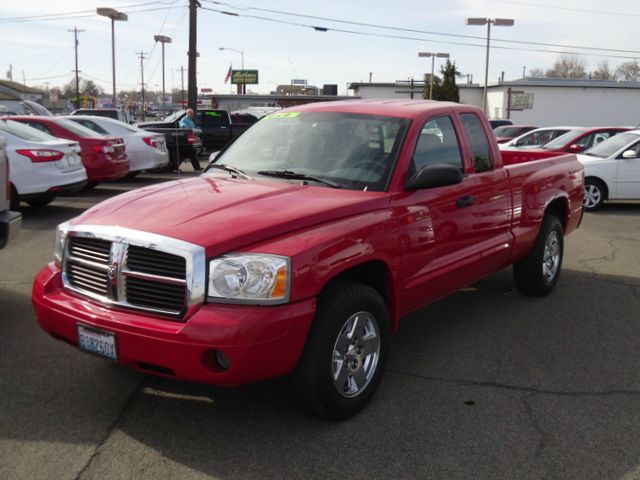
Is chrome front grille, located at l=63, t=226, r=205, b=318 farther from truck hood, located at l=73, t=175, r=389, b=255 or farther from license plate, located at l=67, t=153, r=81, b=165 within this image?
license plate, located at l=67, t=153, r=81, b=165

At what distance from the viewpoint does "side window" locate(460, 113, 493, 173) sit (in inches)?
207

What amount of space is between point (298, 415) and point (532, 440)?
1297 millimetres

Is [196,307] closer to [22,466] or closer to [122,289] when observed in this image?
[122,289]

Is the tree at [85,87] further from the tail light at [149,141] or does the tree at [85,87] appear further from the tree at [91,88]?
the tail light at [149,141]

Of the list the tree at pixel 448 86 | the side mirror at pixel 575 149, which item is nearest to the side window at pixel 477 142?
the side mirror at pixel 575 149

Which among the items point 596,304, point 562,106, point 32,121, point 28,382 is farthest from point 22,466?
point 562,106

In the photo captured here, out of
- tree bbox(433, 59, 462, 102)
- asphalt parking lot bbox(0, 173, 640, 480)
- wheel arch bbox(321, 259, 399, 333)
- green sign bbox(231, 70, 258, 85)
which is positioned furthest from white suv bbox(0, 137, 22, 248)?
green sign bbox(231, 70, 258, 85)

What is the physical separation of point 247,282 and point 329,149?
5.30 feet

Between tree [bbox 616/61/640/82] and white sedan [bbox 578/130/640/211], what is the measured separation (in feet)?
329

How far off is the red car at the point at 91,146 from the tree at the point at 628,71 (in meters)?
104

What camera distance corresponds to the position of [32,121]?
13.0m

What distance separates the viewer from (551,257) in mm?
6492

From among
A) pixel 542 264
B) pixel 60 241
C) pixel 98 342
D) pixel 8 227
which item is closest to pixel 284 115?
pixel 60 241

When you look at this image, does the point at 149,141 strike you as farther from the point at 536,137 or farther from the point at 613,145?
the point at 536,137
